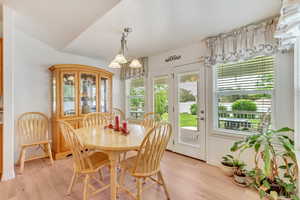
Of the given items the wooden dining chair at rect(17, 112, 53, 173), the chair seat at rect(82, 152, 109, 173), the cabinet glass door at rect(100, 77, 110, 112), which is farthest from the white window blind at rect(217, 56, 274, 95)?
the wooden dining chair at rect(17, 112, 53, 173)

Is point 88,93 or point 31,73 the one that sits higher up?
point 31,73

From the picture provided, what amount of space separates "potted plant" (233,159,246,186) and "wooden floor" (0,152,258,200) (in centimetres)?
10

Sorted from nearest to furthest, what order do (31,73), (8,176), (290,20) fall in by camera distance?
1. (290,20)
2. (8,176)
3. (31,73)

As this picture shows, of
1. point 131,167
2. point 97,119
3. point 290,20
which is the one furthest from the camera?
point 97,119

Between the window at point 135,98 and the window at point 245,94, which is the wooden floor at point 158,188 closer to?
the window at point 245,94

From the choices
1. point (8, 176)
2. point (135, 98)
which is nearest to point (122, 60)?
point (135, 98)

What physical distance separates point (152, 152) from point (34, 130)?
2627 mm

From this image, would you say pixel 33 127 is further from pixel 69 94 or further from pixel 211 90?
pixel 211 90

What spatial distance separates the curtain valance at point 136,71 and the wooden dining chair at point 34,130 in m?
2.17

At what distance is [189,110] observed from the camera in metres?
3.05

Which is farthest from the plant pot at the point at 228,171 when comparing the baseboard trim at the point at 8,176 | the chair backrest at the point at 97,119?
the baseboard trim at the point at 8,176

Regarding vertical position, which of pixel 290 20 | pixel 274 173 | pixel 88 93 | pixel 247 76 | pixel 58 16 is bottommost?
pixel 274 173

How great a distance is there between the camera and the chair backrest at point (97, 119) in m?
2.65

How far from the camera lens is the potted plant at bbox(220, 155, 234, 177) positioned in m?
2.23
